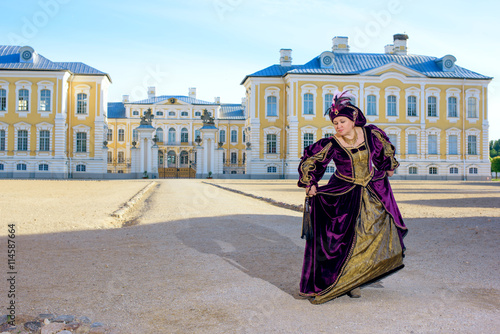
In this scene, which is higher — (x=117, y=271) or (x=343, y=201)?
(x=343, y=201)

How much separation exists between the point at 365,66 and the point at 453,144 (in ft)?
34.8

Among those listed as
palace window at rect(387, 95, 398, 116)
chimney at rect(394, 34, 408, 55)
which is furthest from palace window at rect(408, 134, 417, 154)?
chimney at rect(394, 34, 408, 55)

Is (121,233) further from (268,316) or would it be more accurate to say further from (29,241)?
(268,316)

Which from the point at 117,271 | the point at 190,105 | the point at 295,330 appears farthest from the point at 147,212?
the point at 190,105

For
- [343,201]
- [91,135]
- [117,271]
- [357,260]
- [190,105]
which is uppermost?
[190,105]

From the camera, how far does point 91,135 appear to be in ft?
144

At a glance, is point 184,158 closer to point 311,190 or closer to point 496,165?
point 496,165

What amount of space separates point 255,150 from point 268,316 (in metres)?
40.3

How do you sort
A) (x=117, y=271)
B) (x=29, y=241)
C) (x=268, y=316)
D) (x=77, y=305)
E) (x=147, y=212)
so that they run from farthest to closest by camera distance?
(x=147, y=212)
(x=29, y=241)
(x=117, y=271)
(x=77, y=305)
(x=268, y=316)

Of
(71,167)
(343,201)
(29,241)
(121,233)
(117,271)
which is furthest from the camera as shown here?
(71,167)

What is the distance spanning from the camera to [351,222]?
14.3 ft

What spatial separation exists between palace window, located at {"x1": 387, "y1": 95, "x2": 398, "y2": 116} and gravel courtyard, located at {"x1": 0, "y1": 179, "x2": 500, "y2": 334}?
118 feet

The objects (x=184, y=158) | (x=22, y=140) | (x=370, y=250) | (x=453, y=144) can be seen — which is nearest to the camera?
(x=370, y=250)

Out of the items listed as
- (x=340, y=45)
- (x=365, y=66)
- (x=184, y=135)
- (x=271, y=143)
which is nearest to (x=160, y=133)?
(x=184, y=135)
